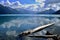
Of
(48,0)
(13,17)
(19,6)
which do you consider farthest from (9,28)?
(48,0)

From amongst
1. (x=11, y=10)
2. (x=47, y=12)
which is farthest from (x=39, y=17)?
(x=11, y=10)

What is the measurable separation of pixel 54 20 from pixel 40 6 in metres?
0.26

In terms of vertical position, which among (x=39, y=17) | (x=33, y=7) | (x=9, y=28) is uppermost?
(x=33, y=7)

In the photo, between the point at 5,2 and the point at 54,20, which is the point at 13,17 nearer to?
the point at 5,2

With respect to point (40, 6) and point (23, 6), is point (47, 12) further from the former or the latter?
point (23, 6)

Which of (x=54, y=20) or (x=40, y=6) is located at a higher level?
(x=40, y=6)

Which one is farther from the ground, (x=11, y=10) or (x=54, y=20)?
(x=11, y=10)

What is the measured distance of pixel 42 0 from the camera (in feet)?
5.67

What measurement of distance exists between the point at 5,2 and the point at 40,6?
1.53ft

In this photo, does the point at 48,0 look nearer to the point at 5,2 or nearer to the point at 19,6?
the point at 19,6

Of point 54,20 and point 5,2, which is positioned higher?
point 5,2

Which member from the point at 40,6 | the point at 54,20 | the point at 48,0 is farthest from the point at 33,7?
the point at 54,20

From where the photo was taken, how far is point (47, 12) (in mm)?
1727

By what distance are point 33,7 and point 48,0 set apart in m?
0.21
